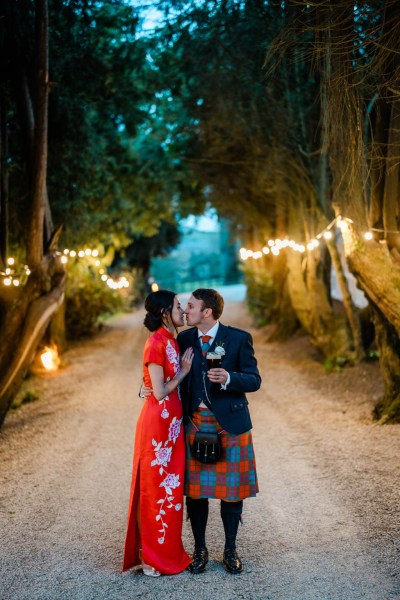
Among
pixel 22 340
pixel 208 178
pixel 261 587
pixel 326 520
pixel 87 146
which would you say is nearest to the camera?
pixel 261 587

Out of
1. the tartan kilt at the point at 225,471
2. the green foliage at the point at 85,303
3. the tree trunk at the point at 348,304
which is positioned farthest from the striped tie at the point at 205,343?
the green foliage at the point at 85,303

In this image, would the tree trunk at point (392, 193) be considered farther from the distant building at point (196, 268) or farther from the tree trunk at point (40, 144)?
the distant building at point (196, 268)

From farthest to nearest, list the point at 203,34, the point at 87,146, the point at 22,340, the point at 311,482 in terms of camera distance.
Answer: the point at 87,146, the point at 203,34, the point at 22,340, the point at 311,482

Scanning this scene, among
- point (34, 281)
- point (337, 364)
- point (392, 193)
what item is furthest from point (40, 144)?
point (337, 364)

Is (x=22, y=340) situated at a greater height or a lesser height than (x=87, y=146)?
lesser

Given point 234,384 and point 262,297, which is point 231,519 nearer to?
point 234,384

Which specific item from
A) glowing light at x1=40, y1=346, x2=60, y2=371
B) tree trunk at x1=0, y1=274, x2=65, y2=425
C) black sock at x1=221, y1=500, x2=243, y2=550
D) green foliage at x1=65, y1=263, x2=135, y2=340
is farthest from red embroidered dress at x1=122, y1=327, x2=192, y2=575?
green foliage at x1=65, y1=263, x2=135, y2=340

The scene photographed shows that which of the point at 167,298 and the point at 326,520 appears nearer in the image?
the point at 167,298

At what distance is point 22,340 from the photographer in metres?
9.30

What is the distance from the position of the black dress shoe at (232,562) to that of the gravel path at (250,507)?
5cm

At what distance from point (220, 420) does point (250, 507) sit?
1.96 meters

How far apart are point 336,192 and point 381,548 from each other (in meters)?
5.05

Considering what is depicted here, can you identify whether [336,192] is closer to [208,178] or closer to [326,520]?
[326,520]

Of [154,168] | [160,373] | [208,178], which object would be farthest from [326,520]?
[154,168]
